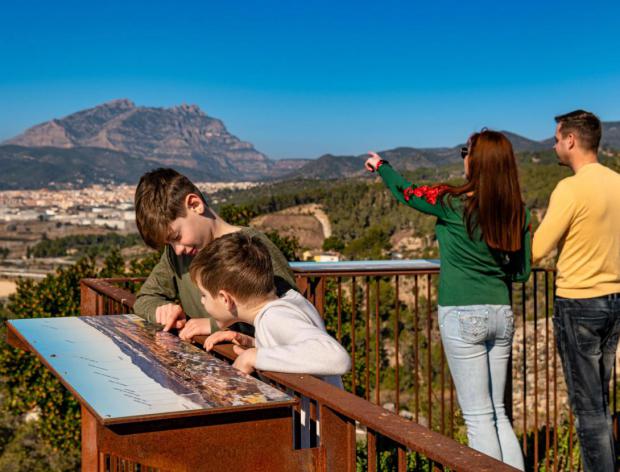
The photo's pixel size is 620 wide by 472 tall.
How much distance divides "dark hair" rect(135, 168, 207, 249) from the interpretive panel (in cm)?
26

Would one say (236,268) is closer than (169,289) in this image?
Yes

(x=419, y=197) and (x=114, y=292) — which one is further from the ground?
(x=419, y=197)

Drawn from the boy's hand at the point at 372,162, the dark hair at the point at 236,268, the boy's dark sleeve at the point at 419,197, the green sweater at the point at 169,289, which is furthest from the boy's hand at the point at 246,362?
the boy's hand at the point at 372,162

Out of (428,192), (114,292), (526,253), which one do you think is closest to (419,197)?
(428,192)

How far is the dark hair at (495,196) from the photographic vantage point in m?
2.26

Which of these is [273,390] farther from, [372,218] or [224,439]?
[372,218]

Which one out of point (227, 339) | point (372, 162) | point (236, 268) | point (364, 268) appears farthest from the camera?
point (364, 268)

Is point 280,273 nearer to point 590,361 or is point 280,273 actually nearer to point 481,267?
point 481,267

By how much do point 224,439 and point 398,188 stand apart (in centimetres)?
143

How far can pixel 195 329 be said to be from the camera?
1.94 m

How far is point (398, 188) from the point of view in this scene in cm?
246

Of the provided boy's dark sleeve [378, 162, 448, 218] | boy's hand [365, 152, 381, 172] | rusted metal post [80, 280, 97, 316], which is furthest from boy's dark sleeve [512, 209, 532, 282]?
rusted metal post [80, 280, 97, 316]

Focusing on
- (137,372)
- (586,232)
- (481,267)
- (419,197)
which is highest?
(419,197)

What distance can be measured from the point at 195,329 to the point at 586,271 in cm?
128
